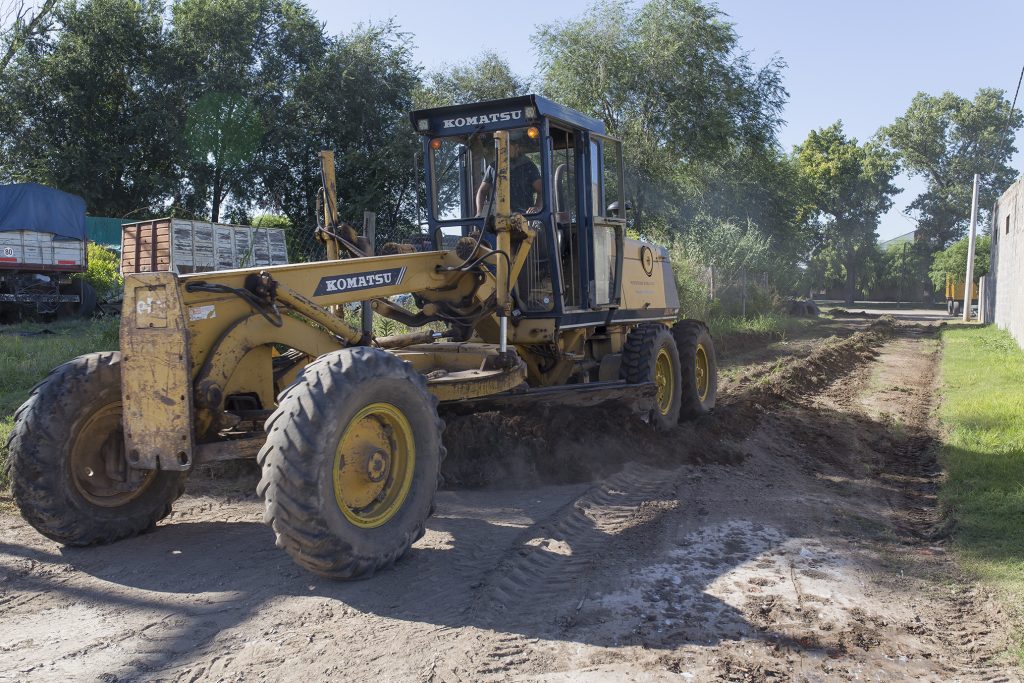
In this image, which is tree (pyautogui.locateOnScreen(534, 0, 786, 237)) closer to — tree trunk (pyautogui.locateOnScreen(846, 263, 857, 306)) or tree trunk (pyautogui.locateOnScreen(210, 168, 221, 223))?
tree trunk (pyautogui.locateOnScreen(210, 168, 221, 223))

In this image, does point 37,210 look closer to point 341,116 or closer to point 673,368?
point 341,116

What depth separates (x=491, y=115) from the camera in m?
7.37

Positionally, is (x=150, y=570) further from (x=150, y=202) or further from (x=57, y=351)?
(x=150, y=202)

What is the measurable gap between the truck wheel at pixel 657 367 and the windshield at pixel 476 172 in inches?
72.7

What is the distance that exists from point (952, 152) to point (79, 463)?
6895 cm

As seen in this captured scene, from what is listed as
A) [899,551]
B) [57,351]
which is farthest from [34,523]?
[57,351]

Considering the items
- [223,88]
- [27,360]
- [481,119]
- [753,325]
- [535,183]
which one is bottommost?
[753,325]

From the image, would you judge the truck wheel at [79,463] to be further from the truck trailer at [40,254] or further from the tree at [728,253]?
the tree at [728,253]

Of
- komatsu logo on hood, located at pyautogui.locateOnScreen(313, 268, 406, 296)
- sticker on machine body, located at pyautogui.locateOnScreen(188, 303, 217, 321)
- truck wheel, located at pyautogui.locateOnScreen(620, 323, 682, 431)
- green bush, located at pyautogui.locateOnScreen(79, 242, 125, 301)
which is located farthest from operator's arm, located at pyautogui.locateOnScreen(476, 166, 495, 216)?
green bush, located at pyautogui.locateOnScreen(79, 242, 125, 301)

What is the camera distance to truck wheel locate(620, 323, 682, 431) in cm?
833

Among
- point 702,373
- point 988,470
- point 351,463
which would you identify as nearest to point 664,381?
point 702,373

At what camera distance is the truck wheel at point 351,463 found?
166 inches

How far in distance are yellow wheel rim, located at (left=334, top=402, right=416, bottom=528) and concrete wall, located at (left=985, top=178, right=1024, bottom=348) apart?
52.0 ft

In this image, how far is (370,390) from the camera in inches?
182
